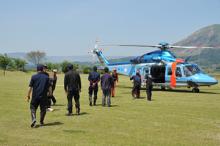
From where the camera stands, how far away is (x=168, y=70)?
99.1 feet

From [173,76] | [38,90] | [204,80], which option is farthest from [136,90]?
[38,90]

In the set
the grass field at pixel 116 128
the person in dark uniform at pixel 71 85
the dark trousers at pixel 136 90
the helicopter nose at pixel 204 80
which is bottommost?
the grass field at pixel 116 128

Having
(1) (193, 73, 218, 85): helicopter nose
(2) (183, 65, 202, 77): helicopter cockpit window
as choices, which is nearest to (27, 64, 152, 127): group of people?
(1) (193, 73, 218, 85): helicopter nose

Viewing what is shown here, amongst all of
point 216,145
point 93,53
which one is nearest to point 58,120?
A: point 216,145

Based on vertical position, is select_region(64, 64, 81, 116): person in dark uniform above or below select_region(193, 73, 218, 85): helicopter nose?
above

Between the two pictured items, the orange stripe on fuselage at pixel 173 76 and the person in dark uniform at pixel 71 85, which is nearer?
the person in dark uniform at pixel 71 85

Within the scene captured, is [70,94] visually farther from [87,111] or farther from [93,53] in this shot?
[93,53]

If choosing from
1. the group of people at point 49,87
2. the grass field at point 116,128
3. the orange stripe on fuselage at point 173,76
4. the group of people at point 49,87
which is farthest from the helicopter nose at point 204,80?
the grass field at point 116,128

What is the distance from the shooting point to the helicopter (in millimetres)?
28328

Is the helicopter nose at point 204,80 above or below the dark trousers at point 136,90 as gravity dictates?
above

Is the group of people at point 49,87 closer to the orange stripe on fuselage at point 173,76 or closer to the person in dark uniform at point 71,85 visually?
the person in dark uniform at point 71,85

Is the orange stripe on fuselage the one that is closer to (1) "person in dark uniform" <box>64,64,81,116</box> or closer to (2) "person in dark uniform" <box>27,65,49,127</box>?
(1) "person in dark uniform" <box>64,64,81,116</box>

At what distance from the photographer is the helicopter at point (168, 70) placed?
28.3 metres

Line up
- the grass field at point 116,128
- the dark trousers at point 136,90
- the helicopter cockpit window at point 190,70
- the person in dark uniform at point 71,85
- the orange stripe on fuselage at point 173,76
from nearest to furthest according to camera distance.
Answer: the grass field at point 116,128, the person in dark uniform at point 71,85, the dark trousers at point 136,90, the helicopter cockpit window at point 190,70, the orange stripe on fuselage at point 173,76
